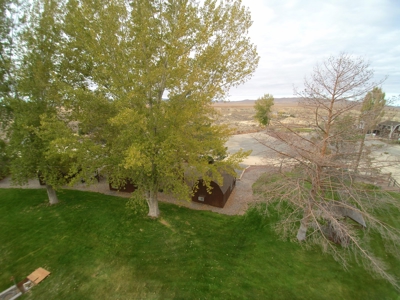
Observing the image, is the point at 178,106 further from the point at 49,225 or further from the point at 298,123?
the point at 49,225

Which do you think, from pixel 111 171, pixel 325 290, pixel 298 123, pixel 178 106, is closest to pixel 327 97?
pixel 298 123

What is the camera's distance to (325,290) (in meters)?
7.70

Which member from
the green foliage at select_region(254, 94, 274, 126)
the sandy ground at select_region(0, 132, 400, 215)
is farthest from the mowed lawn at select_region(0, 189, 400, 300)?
the green foliage at select_region(254, 94, 274, 126)

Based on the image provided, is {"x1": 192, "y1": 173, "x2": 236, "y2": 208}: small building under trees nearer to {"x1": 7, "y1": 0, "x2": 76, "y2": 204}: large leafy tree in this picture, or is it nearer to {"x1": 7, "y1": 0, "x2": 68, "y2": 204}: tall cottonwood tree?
{"x1": 7, "y1": 0, "x2": 76, "y2": 204}: large leafy tree

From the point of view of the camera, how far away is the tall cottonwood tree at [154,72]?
8.66 metres

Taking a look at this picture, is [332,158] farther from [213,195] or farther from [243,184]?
[243,184]

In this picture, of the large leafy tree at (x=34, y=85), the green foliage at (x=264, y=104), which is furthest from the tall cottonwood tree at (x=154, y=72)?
the green foliage at (x=264, y=104)

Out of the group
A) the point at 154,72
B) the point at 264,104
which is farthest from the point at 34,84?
the point at 264,104

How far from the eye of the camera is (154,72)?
8.34m

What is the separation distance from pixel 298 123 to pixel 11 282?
15.1 metres

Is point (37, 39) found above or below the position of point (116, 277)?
above

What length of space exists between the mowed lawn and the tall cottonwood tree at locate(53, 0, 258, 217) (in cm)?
305

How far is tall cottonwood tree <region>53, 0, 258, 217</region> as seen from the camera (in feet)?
28.4

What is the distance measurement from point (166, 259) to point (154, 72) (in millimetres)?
8851
